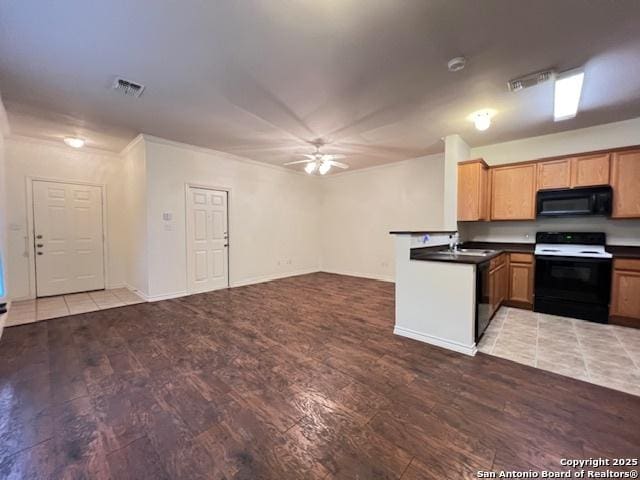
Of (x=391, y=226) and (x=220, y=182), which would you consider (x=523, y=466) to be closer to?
(x=391, y=226)

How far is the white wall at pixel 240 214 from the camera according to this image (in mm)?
4590

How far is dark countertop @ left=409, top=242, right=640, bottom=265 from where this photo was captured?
115 inches

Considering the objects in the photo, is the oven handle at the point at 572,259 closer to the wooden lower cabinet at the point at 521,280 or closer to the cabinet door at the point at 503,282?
the wooden lower cabinet at the point at 521,280

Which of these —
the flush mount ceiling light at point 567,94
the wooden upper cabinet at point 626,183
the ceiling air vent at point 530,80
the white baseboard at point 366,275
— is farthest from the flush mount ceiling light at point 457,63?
the white baseboard at point 366,275

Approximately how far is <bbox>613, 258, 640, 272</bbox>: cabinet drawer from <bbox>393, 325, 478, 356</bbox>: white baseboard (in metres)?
2.38

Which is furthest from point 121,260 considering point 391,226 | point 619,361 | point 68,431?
point 619,361

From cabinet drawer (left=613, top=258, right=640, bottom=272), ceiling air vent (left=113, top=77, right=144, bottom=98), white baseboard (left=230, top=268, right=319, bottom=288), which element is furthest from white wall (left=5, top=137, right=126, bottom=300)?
cabinet drawer (left=613, top=258, right=640, bottom=272)

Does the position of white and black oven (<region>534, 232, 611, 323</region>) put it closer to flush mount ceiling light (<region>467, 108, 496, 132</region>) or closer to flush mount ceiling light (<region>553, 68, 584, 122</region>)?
flush mount ceiling light (<region>553, 68, 584, 122</region>)

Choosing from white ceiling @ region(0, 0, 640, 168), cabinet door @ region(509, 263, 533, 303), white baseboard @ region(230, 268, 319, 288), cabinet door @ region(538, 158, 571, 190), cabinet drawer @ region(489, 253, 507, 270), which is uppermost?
white ceiling @ region(0, 0, 640, 168)

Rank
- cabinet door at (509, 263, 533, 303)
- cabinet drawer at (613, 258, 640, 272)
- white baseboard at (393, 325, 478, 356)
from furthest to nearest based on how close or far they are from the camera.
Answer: cabinet door at (509, 263, 533, 303), cabinet drawer at (613, 258, 640, 272), white baseboard at (393, 325, 478, 356)

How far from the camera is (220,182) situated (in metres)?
5.45

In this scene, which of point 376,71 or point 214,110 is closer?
point 376,71

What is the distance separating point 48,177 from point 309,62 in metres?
5.43

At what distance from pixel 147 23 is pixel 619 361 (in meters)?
5.01
